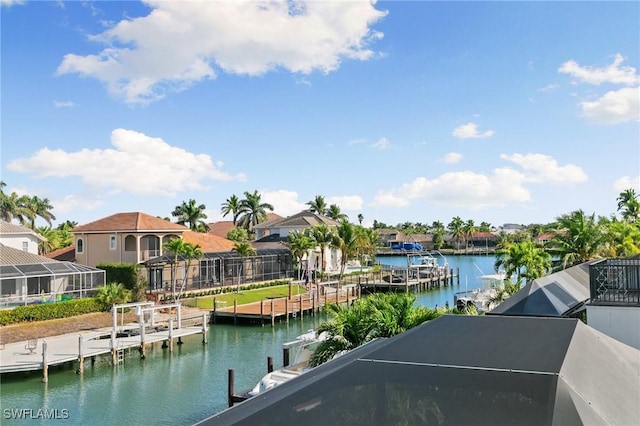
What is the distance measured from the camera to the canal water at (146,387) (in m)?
20.5

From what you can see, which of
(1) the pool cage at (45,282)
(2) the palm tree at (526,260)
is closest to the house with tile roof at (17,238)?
(1) the pool cage at (45,282)

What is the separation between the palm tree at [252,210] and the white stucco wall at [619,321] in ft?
262

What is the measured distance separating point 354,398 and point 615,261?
1402 cm

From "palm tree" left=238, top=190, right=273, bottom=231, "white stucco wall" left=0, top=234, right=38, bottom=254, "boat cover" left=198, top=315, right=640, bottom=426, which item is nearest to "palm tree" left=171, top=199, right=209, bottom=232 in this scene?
"palm tree" left=238, top=190, right=273, bottom=231

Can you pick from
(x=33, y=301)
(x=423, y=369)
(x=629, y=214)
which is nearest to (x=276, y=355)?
(x=33, y=301)

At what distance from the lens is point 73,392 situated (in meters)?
23.3

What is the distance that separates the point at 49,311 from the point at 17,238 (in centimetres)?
1775

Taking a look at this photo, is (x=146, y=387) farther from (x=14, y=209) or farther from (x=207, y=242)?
(x=14, y=209)

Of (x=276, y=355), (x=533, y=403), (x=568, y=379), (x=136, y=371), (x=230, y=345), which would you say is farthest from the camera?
(x=230, y=345)

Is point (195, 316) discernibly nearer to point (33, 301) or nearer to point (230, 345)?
point (230, 345)

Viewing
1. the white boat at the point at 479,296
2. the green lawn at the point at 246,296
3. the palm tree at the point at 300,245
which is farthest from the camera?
the palm tree at the point at 300,245

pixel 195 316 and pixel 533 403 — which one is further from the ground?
pixel 533 403

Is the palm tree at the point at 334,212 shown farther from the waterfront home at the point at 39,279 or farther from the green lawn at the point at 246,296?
the waterfront home at the point at 39,279

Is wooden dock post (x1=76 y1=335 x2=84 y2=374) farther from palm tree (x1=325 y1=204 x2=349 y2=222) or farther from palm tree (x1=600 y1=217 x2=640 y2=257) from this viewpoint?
palm tree (x1=325 y1=204 x2=349 y2=222)
